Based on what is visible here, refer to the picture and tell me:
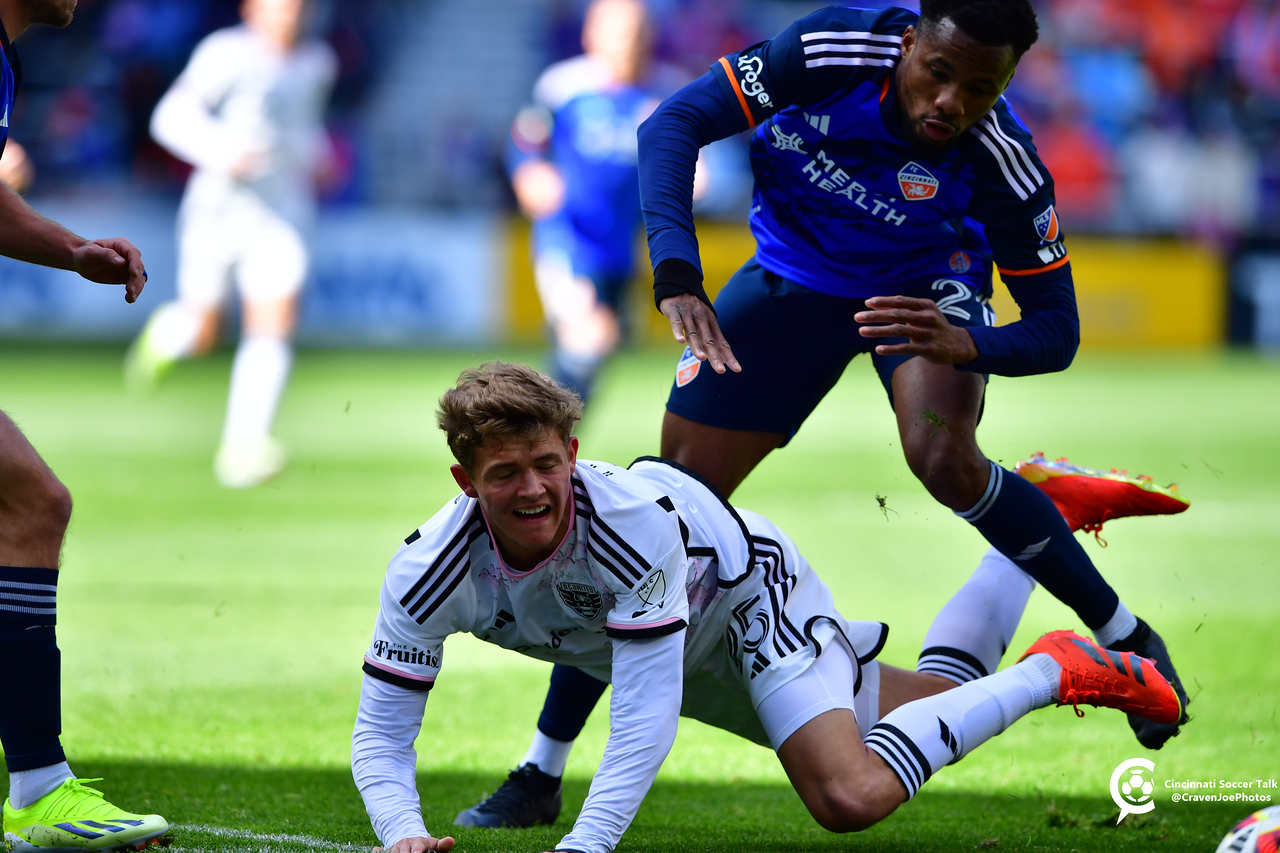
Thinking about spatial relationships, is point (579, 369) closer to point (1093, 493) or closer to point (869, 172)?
point (1093, 493)

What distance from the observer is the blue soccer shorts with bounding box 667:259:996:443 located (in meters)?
4.05

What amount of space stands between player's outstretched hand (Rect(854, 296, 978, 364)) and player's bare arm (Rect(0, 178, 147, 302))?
67.5 inches

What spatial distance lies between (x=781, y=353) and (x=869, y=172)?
1.82ft

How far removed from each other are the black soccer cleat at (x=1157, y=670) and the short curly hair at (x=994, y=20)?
164cm

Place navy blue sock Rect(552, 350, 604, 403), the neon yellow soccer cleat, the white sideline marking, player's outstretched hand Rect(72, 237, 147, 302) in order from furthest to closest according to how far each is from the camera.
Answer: navy blue sock Rect(552, 350, 604, 403), player's outstretched hand Rect(72, 237, 147, 302), the white sideline marking, the neon yellow soccer cleat

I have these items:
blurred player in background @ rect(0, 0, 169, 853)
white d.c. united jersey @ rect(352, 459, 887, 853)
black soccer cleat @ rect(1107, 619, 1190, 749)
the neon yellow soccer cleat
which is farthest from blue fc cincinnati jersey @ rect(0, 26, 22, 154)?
black soccer cleat @ rect(1107, 619, 1190, 749)

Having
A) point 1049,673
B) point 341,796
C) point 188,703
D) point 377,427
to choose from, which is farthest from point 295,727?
point 377,427

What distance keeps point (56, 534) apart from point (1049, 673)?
7.63 ft

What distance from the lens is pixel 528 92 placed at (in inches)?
864

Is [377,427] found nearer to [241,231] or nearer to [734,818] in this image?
[241,231]

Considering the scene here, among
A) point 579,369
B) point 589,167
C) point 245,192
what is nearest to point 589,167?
point 589,167

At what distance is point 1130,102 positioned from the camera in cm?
2125

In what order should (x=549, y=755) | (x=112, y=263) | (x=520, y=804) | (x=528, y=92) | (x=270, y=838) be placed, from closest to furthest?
1. (x=270, y=838)
2. (x=112, y=263)
3. (x=520, y=804)
4. (x=549, y=755)
5. (x=528, y=92)

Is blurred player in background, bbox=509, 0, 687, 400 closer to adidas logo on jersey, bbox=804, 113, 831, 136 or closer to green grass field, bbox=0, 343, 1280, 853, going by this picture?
green grass field, bbox=0, 343, 1280, 853
